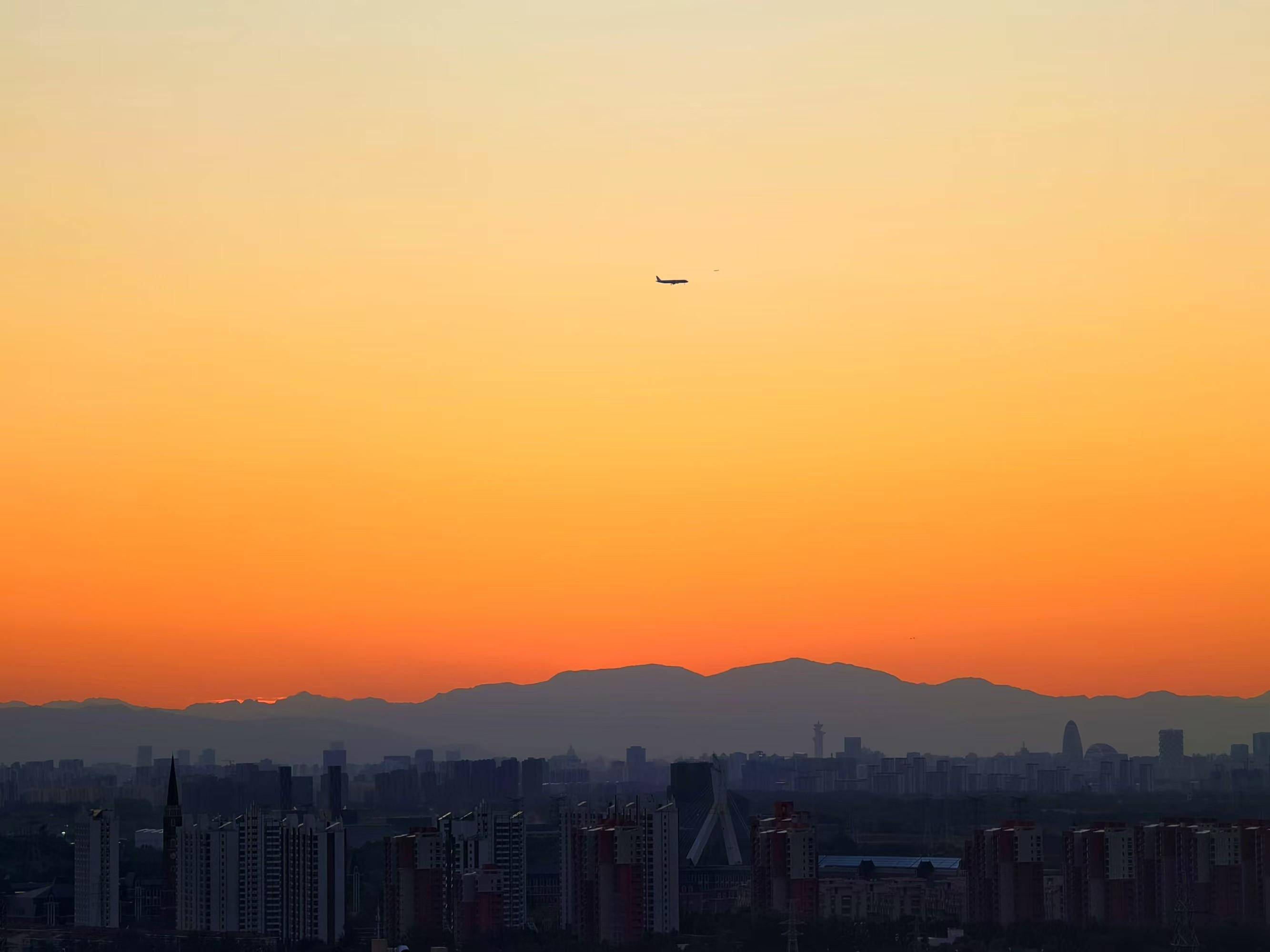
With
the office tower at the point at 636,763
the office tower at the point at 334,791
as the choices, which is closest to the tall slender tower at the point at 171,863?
the office tower at the point at 334,791

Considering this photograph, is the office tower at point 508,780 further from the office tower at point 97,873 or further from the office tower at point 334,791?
the office tower at point 97,873

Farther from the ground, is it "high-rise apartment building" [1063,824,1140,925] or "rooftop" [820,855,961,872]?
"high-rise apartment building" [1063,824,1140,925]

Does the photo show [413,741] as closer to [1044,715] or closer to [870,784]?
[1044,715]

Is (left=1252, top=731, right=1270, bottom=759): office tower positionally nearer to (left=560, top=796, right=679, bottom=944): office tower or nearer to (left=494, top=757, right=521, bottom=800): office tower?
(left=494, top=757, right=521, bottom=800): office tower

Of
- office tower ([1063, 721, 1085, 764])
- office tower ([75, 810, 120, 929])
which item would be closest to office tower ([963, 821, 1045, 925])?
office tower ([75, 810, 120, 929])

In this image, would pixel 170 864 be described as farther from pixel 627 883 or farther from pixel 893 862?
pixel 893 862
